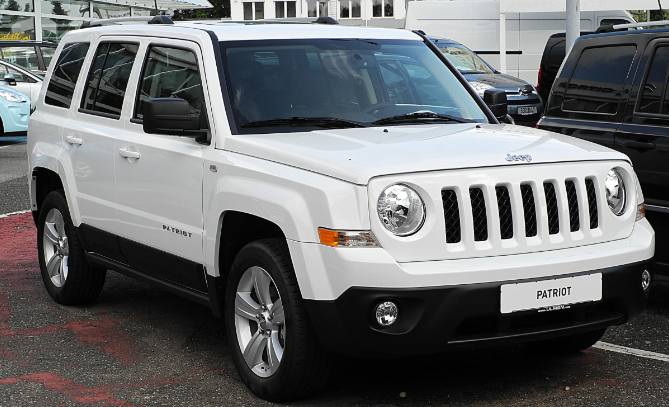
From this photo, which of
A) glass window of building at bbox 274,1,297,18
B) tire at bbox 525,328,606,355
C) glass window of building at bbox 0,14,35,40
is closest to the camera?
tire at bbox 525,328,606,355

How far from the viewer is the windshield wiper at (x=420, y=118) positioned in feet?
17.8

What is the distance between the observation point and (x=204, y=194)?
511 centimetres

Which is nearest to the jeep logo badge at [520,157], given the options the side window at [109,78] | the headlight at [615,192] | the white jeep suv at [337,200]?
the white jeep suv at [337,200]

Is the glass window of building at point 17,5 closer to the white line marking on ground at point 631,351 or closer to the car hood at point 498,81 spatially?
the car hood at point 498,81

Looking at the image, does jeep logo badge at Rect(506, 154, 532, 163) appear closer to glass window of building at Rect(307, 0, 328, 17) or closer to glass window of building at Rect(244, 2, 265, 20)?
glass window of building at Rect(307, 0, 328, 17)

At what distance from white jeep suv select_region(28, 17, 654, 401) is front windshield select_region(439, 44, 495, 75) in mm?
13210

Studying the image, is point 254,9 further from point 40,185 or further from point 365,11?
point 40,185

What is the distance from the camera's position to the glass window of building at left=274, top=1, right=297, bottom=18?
69375mm

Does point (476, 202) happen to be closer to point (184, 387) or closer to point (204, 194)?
point (204, 194)

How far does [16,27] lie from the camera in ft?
118

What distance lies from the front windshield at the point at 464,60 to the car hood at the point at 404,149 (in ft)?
46.4

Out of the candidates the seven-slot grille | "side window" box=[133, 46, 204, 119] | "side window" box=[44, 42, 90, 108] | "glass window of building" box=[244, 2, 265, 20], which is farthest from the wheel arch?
"glass window of building" box=[244, 2, 265, 20]

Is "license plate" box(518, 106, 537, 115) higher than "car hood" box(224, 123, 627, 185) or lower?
lower

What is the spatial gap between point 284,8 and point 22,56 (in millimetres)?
47378
